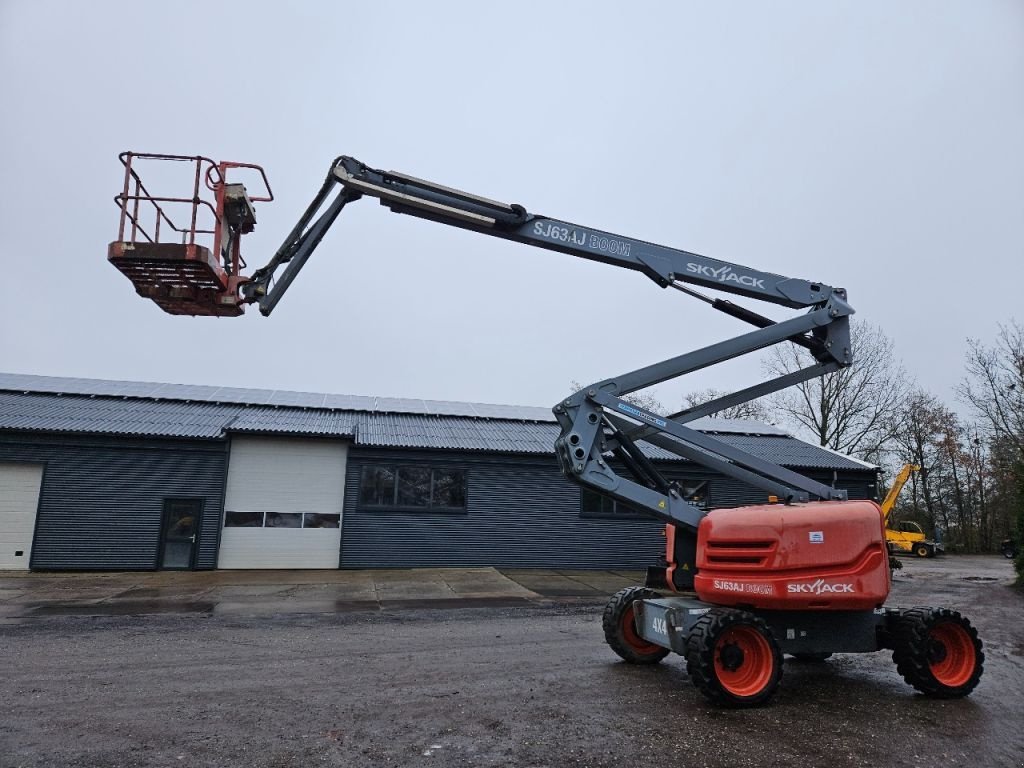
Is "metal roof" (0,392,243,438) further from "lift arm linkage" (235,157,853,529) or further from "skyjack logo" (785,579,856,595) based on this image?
"skyjack logo" (785,579,856,595)

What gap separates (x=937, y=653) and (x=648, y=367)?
4.01 m

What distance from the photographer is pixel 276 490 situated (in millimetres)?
17344

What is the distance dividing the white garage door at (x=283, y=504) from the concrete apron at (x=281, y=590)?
49 cm

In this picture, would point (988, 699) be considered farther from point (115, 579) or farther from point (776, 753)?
point (115, 579)

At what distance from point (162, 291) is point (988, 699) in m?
9.17

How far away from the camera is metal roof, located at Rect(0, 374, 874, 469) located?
56.6 ft

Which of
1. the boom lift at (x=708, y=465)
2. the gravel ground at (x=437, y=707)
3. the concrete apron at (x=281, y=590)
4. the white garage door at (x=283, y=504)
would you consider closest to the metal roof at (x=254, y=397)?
the white garage door at (x=283, y=504)

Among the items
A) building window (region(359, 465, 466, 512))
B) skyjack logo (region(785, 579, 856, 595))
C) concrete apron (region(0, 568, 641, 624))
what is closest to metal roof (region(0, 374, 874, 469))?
building window (region(359, 465, 466, 512))

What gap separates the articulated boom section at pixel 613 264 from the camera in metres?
7.09

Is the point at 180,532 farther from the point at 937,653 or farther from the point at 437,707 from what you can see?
the point at 937,653

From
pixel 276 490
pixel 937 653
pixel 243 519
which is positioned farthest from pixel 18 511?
pixel 937 653

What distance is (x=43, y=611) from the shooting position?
1102 centimetres

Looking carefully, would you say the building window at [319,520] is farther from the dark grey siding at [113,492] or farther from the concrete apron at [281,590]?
the dark grey siding at [113,492]

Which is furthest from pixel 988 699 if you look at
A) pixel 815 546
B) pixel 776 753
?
pixel 776 753
